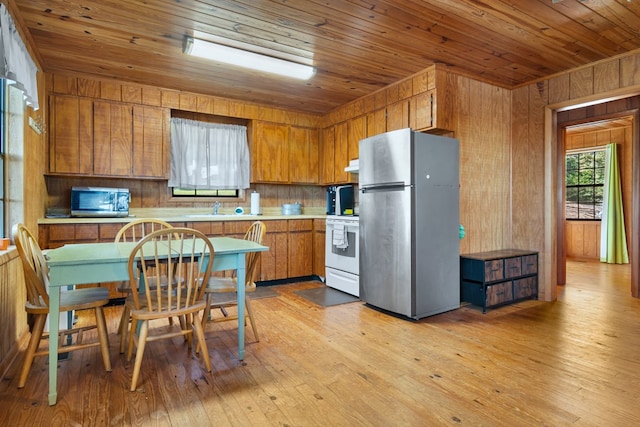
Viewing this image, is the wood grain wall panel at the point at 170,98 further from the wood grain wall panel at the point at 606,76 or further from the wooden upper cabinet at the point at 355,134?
the wood grain wall panel at the point at 606,76

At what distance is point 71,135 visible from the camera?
3820 mm

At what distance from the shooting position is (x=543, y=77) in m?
3.81

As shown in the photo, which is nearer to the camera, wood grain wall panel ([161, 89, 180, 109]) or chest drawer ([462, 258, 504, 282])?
chest drawer ([462, 258, 504, 282])

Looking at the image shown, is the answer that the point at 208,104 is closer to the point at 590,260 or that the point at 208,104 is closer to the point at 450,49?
the point at 450,49

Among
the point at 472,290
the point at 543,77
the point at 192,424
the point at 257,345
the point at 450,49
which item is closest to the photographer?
the point at 192,424

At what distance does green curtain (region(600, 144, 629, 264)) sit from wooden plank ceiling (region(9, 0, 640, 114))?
12.3 ft

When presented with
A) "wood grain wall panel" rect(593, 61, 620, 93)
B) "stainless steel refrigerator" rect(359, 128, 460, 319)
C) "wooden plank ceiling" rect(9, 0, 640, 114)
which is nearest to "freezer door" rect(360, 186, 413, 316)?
"stainless steel refrigerator" rect(359, 128, 460, 319)

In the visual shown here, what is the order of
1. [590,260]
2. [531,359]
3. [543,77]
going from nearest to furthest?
[531,359], [543,77], [590,260]

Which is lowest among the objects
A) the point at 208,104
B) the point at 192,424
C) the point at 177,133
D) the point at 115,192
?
the point at 192,424

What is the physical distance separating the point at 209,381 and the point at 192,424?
1.38 ft

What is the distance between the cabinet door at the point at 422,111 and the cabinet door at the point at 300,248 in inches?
77.4

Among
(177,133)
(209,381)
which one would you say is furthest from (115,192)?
(209,381)

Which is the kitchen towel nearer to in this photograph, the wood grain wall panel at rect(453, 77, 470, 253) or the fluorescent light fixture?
the wood grain wall panel at rect(453, 77, 470, 253)

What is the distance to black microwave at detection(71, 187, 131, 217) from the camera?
12.3 feet
